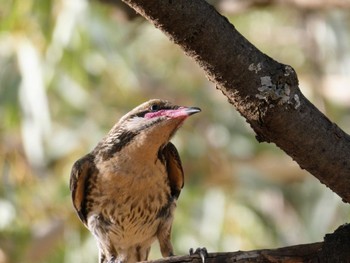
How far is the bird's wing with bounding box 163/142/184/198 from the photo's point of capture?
4.50 m

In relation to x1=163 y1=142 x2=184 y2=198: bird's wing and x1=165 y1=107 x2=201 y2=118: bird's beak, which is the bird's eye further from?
x1=163 y1=142 x2=184 y2=198: bird's wing

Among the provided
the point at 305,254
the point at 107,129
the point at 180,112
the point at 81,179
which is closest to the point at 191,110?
the point at 180,112

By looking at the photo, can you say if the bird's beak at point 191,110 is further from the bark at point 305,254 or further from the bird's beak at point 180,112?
the bark at point 305,254

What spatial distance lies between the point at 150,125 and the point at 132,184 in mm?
347

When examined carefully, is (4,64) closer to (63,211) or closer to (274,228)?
(63,211)

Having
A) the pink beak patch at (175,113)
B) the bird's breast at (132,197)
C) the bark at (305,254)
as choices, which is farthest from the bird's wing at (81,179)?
the bark at (305,254)

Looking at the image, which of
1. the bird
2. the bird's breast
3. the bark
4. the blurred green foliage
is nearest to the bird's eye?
the bird

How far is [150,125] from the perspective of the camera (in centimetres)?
416

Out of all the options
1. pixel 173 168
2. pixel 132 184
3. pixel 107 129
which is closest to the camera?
pixel 132 184

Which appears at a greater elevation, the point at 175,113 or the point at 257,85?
the point at 175,113

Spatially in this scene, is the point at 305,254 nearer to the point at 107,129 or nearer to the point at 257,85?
the point at 257,85

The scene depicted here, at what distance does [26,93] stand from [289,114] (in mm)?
4544

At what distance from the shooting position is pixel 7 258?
7629 millimetres

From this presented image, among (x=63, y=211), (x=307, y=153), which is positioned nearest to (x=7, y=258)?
(x=63, y=211)
